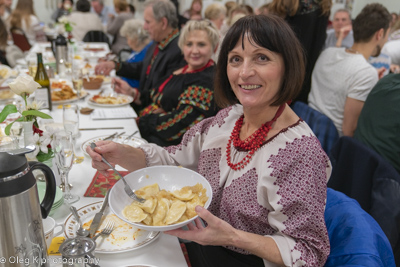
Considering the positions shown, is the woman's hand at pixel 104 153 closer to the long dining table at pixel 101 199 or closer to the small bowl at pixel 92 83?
the long dining table at pixel 101 199

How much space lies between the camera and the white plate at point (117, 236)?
3.47ft

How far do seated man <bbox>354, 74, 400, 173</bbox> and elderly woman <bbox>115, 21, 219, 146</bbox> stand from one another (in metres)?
1.00

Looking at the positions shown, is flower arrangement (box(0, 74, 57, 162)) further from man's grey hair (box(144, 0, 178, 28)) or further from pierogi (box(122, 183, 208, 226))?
man's grey hair (box(144, 0, 178, 28))

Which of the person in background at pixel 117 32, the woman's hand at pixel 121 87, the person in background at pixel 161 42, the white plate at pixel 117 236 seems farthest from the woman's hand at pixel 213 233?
the person in background at pixel 117 32

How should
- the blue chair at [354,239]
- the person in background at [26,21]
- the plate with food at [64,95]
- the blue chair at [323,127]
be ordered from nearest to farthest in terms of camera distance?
1. the blue chair at [354,239]
2. the blue chair at [323,127]
3. the plate with food at [64,95]
4. the person in background at [26,21]

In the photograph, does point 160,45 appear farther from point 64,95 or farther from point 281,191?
point 281,191

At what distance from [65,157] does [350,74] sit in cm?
209

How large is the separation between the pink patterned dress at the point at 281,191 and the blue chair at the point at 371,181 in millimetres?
391

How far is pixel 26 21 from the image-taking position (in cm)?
598

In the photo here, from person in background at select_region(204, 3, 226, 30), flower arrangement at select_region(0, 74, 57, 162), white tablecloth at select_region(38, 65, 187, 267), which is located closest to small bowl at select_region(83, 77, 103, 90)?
white tablecloth at select_region(38, 65, 187, 267)

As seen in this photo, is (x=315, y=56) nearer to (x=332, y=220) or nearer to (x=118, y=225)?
(x=332, y=220)

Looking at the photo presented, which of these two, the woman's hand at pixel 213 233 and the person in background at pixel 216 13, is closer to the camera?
the woman's hand at pixel 213 233

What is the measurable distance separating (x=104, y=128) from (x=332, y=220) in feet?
4.58

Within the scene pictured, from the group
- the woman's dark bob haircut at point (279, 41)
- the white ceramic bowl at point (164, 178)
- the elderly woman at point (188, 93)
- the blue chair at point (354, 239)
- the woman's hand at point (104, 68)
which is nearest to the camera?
the blue chair at point (354, 239)
